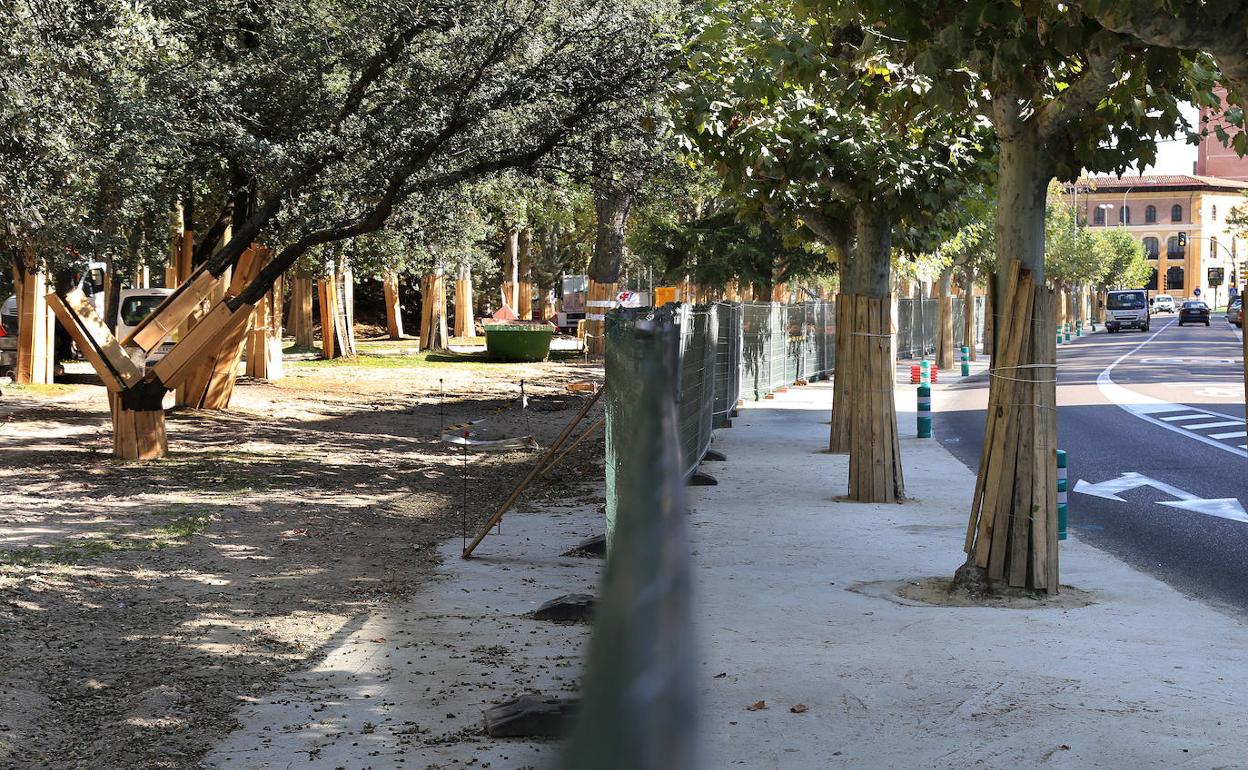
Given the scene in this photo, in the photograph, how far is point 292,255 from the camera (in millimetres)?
16781

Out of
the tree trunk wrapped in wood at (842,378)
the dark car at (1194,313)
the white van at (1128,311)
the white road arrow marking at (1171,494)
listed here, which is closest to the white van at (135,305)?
the tree trunk wrapped in wood at (842,378)

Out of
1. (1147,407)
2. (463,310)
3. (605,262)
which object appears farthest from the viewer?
(463,310)

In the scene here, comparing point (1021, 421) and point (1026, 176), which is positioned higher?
point (1026, 176)

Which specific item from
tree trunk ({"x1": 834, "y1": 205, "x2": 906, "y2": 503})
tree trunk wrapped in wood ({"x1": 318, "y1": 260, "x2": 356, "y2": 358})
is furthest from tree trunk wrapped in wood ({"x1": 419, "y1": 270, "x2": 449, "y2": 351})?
tree trunk ({"x1": 834, "y1": 205, "x2": 906, "y2": 503})

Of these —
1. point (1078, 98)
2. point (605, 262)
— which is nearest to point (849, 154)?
point (1078, 98)

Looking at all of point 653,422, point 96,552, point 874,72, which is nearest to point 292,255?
point 96,552

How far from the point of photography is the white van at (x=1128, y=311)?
77.1m

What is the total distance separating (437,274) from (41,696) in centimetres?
3331

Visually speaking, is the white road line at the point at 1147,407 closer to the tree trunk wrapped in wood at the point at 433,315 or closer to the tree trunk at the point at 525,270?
the tree trunk wrapped in wood at the point at 433,315

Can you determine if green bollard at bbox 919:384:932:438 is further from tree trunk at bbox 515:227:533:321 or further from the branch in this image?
tree trunk at bbox 515:227:533:321

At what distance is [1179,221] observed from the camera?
145 m

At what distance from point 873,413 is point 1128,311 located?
7050 centimetres

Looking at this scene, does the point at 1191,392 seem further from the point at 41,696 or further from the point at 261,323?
the point at 41,696

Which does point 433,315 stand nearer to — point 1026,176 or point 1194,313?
point 1026,176
